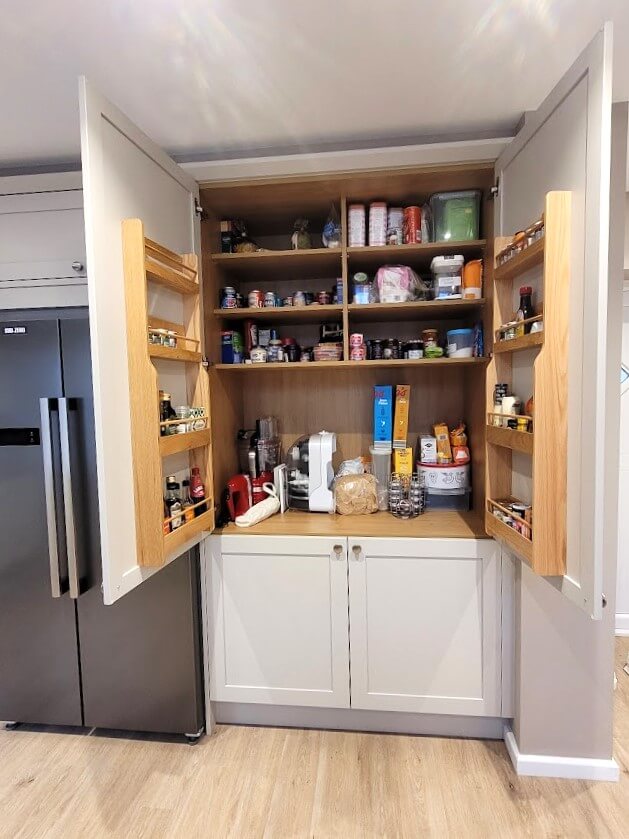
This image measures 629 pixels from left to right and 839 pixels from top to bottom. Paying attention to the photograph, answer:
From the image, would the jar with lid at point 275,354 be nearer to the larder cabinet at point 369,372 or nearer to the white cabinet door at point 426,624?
the larder cabinet at point 369,372

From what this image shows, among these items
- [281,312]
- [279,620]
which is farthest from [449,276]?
[279,620]

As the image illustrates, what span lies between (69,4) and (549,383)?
5.11 ft

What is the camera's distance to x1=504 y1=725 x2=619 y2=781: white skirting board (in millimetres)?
1646

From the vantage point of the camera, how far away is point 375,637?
5.95ft

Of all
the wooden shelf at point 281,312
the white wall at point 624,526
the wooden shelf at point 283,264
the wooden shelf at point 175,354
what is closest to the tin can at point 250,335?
the wooden shelf at point 281,312

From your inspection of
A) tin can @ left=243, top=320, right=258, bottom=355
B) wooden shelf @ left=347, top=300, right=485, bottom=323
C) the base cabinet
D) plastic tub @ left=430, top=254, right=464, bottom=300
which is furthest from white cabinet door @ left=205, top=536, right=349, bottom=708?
plastic tub @ left=430, top=254, right=464, bottom=300

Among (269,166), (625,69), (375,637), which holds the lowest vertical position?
(375,637)

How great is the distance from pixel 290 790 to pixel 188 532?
0.98 meters

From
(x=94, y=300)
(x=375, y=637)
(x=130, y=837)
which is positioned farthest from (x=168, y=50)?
(x=130, y=837)

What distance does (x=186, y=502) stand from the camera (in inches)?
66.2

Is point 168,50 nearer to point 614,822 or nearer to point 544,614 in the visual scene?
point 544,614

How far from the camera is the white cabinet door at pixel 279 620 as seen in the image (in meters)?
1.82

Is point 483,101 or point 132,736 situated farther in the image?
point 132,736

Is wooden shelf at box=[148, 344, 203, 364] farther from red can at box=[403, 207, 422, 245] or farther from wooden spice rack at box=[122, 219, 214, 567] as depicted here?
red can at box=[403, 207, 422, 245]
